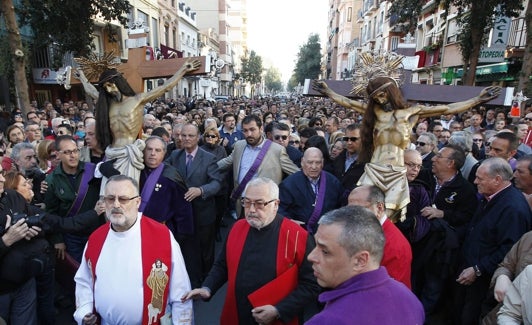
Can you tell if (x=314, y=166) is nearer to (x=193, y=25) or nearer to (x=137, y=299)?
(x=137, y=299)

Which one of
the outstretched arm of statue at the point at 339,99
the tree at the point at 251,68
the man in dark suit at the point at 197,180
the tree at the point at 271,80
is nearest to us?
the outstretched arm of statue at the point at 339,99

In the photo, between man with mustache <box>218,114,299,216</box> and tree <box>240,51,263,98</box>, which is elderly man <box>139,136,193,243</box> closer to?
man with mustache <box>218,114,299,216</box>

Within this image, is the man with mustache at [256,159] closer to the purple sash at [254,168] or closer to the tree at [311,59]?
the purple sash at [254,168]

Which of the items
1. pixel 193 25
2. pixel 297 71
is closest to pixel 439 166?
pixel 193 25

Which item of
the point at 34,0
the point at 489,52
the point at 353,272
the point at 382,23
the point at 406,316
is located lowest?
the point at 406,316

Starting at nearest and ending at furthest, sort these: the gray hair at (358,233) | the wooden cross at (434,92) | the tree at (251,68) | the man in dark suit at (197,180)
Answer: the gray hair at (358,233) < the wooden cross at (434,92) < the man in dark suit at (197,180) < the tree at (251,68)

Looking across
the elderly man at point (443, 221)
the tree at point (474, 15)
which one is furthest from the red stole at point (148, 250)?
the tree at point (474, 15)

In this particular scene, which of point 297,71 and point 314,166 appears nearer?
point 314,166

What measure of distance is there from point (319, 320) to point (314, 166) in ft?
7.74

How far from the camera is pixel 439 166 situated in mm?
4035

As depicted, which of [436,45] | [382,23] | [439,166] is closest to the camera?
[439,166]

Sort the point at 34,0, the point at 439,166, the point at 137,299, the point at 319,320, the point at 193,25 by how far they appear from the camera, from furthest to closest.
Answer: the point at 193,25 < the point at 34,0 < the point at 439,166 < the point at 137,299 < the point at 319,320

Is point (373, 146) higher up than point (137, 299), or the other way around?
point (373, 146)

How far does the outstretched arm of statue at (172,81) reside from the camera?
13.0ft
